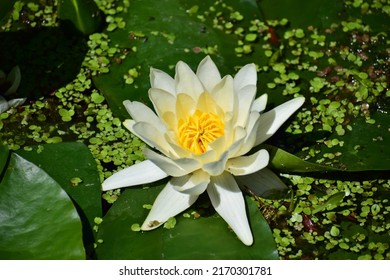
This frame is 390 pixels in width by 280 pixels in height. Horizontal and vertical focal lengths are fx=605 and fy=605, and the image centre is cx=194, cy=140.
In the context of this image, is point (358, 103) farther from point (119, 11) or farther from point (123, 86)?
point (119, 11)

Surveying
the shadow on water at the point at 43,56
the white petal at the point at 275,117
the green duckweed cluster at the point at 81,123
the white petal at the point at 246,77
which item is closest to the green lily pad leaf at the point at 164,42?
the green duckweed cluster at the point at 81,123

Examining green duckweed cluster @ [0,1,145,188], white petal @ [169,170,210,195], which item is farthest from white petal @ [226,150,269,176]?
green duckweed cluster @ [0,1,145,188]

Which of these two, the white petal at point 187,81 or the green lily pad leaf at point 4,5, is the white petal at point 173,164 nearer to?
the white petal at point 187,81

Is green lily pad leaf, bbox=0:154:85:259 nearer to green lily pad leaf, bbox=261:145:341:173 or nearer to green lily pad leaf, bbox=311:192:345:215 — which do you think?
green lily pad leaf, bbox=261:145:341:173

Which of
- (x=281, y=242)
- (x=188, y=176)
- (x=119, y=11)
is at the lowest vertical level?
(x=281, y=242)

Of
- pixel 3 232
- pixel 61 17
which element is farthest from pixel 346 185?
pixel 61 17
